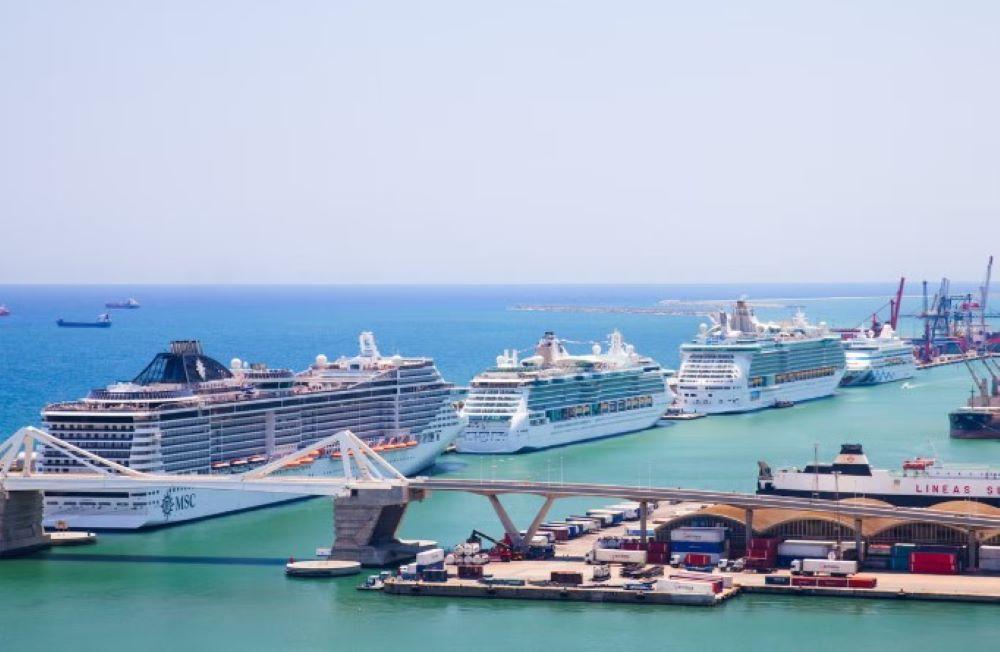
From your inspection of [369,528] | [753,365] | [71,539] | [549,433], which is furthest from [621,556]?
[753,365]

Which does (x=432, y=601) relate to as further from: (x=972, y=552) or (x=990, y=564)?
(x=990, y=564)

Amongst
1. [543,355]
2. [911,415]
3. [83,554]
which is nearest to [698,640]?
[83,554]

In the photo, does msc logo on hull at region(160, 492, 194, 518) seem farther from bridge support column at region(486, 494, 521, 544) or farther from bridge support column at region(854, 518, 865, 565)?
bridge support column at region(854, 518, 865, 565)

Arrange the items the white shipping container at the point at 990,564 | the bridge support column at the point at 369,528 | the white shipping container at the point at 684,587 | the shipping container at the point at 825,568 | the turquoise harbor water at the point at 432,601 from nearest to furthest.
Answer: the turquoise harbor water at the point at 432,601 → the white shipping container at the point at 684,587 → the shipping container at the point at 825,568 → the white shipping container at the point at 990,564 → the bridge support column at the point at 369,528

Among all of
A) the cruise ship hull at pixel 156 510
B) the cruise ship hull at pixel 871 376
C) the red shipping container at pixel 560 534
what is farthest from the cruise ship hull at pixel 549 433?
the cruise ship hull at pixel 871 376

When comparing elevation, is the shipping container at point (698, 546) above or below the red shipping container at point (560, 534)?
above

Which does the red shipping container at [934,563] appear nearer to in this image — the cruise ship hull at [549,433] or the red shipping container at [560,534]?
the red shipping container at [560,534]
